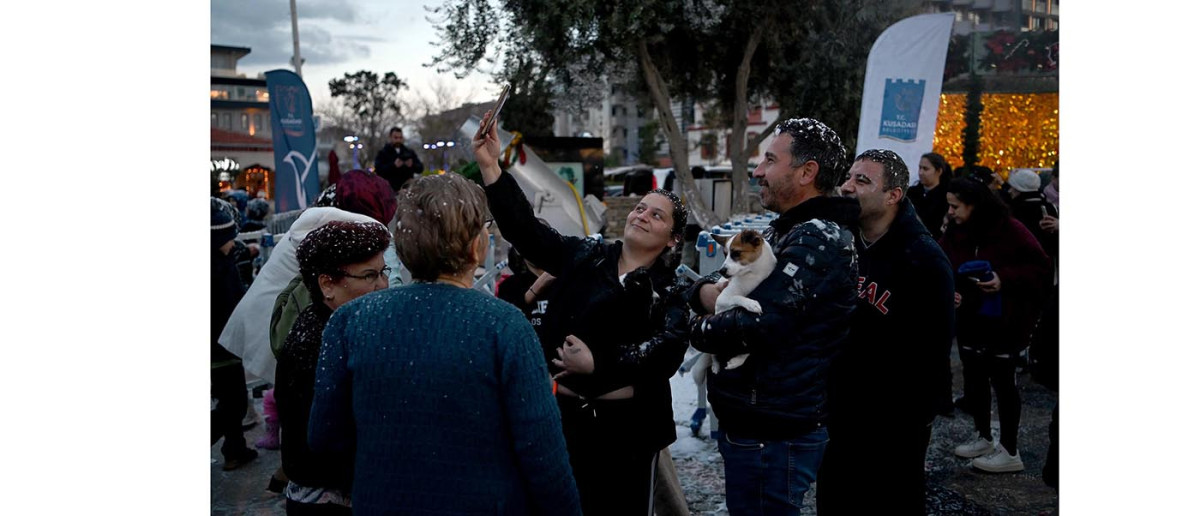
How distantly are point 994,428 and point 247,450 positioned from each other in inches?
187

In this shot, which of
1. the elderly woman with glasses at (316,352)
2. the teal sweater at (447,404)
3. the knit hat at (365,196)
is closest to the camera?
the teal sweater at (447,404)

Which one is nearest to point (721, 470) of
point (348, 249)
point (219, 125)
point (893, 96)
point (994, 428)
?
point (994, 428)

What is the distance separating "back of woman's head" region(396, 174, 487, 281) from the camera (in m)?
1.91

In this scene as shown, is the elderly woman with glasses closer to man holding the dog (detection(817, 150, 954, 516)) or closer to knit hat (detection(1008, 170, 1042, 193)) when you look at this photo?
man holding the dog (detection(817, 150, 954, 516))

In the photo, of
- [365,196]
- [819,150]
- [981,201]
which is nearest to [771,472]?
[819,150]

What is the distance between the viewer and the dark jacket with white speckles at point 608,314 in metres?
2.93

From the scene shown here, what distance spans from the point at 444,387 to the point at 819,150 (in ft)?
4.88

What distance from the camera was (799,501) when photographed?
2721 millimetres

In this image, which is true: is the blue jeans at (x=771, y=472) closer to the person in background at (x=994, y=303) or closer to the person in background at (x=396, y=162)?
the person in background at (x=994, y=303)

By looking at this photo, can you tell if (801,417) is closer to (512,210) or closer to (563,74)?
(512,210)

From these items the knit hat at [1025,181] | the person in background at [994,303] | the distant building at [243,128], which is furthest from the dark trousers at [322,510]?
the distant building at [243,128]

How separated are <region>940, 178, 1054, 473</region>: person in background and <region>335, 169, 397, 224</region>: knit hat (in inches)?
124

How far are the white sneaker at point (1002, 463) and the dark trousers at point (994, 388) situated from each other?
4 centimetres

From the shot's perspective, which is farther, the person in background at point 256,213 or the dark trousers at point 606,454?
the person in background at point 256,213
